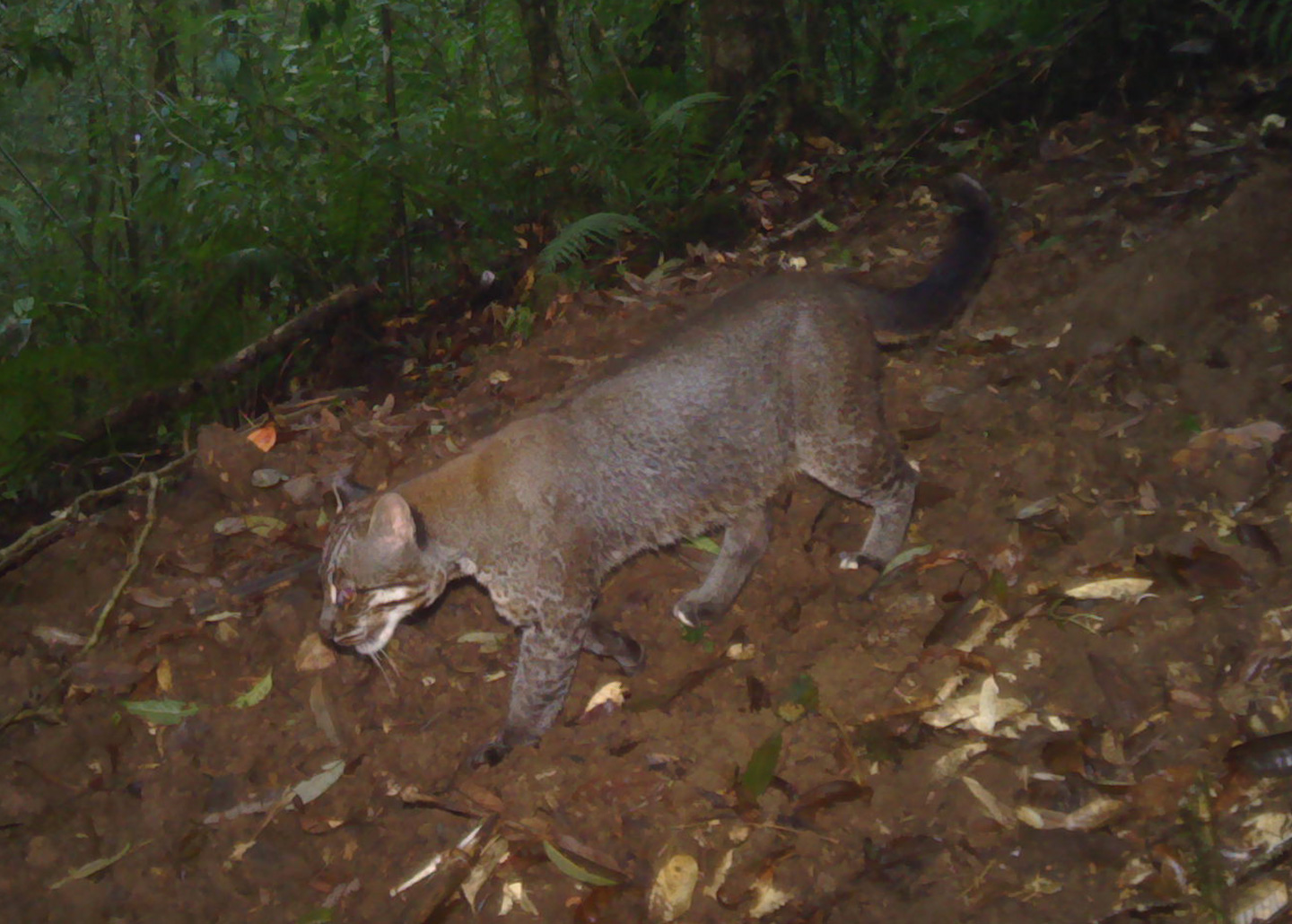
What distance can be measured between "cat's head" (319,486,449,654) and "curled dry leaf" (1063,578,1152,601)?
2.66 metres

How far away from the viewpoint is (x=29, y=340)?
7.63 meters

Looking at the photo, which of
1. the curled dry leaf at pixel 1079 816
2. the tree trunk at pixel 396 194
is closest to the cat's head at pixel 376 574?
the curled dry leaf at pixel 1079 816

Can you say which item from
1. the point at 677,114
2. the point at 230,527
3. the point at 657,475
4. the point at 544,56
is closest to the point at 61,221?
the point at 230,527

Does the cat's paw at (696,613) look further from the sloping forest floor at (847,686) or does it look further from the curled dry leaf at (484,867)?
the curled dry leaf at (484,867)

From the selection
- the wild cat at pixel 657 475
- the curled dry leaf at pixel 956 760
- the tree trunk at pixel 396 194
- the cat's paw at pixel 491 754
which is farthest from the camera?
the tree trunk at pixel 396 194

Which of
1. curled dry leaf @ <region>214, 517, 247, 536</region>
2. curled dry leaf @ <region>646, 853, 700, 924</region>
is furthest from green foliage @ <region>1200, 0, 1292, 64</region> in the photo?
curled dry leaf @ <region>214, 517, 247, 536</region>

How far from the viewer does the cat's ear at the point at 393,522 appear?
4.25 m

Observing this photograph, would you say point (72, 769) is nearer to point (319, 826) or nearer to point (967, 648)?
point (319, 826)

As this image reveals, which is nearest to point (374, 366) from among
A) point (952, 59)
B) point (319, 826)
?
point (319, 826)

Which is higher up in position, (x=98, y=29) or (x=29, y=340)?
(x=98, y=29)

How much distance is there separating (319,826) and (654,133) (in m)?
5.45

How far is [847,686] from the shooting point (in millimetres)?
3879

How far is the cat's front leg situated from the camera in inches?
170

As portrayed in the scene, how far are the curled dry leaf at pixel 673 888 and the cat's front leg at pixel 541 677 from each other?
108 centimetres
